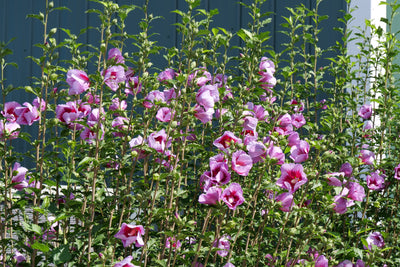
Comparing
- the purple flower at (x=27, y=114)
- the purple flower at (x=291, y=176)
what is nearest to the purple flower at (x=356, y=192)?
the purple flower at (x=291, y=176)

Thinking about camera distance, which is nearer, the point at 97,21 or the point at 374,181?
the point at 374,181

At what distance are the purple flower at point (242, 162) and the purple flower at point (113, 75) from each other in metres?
0.41

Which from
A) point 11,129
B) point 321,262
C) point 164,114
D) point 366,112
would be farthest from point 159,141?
point 366,112

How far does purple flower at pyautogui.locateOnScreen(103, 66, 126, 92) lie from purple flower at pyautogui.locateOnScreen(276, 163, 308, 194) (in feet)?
1.79

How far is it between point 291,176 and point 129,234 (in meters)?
0.50

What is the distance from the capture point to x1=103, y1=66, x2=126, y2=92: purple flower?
1449 millimetres

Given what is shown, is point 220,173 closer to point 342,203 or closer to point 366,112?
point 342,203

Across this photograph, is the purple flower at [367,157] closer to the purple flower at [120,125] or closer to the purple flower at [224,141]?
the purple flower at [224,141]

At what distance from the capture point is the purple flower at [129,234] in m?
1.31

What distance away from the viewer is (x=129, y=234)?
1328 mm

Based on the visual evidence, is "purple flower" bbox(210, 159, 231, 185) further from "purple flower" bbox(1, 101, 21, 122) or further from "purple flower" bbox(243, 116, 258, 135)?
"purple flower" bbox(1, 101, 21, 122)

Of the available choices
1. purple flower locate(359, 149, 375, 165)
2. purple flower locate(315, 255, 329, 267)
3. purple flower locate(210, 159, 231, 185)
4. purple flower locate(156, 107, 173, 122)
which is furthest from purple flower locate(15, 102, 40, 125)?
purple flower locate(359, 149, 375, 165)

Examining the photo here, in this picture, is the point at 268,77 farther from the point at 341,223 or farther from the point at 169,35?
the point at 169,35

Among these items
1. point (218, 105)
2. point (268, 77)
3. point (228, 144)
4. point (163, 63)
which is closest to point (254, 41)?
point (268, 77)
